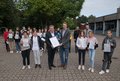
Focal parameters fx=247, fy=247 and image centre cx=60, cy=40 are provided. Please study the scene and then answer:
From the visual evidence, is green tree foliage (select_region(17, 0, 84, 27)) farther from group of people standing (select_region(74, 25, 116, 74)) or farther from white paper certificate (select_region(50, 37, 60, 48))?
group of people standing (select_region(74, 25, 116, 74))

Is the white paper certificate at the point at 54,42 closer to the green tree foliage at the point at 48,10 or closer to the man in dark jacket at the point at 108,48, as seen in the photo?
the man in dark jacket at the point at 108,48

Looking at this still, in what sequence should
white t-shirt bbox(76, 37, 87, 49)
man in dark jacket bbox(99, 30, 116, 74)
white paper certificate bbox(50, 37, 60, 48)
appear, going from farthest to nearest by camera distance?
white paper certificate bbox(50, 37, 60, 48) < white t-shirt bbox(76, 37, 87, 49) < man in dark jacket bbox(99, 30, 116, 74)

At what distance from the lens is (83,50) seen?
10.6 m

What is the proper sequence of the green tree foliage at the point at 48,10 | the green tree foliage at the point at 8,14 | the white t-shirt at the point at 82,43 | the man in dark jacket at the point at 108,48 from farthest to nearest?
the green tree foliage at the point at 8,14, the green tree foliage at the point at 48,10, the white t-shirt at the point at 82,43, the man in dark jacket at the point at 108,48

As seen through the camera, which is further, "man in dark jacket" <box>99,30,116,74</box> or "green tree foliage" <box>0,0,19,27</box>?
"green tree foliage" <box>0,0,19,27</box>

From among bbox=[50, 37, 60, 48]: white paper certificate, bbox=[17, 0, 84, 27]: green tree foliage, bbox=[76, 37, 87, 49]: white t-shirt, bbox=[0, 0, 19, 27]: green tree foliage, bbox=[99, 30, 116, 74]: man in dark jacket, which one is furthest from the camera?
bbox=[0, 0, 19, 27]: green tree foliage

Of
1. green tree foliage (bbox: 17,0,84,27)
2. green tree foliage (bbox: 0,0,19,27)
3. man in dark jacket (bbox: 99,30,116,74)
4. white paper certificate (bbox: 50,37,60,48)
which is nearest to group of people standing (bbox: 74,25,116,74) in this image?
man in dark jacket (bbox: 99,30,116,74)

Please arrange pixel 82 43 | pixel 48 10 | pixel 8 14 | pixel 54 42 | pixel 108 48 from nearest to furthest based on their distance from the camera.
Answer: pixel 108 48
pixel 82 43
pixel 54 42
pixel 48 10
pixel 8 14

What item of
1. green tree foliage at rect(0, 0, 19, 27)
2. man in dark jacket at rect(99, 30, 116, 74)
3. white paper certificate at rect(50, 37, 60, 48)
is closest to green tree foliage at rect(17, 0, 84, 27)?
green tree foliage at rect(0, 0, 19, 27)

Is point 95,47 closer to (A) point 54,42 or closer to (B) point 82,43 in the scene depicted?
(B) point 82,43

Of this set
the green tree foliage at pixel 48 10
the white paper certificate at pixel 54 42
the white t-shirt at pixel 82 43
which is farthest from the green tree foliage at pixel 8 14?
the white t-shirt at pixel 82 43

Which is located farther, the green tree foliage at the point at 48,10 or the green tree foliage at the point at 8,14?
the green tree foliage at the point at 8,14

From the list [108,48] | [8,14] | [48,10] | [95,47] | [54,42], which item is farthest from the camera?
[8,14]

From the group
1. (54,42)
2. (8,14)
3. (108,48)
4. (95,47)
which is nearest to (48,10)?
(8,14)
